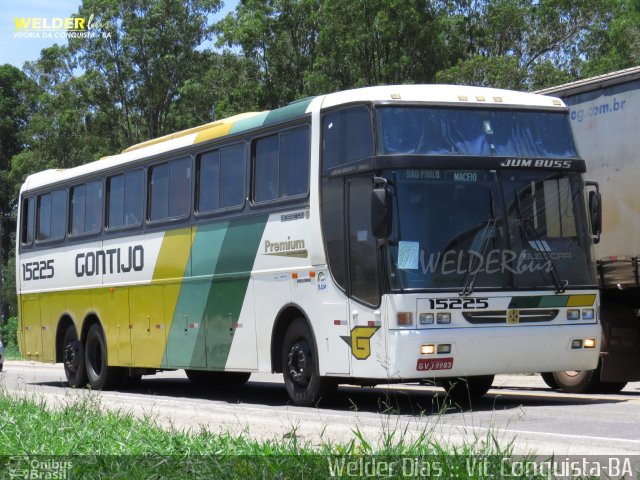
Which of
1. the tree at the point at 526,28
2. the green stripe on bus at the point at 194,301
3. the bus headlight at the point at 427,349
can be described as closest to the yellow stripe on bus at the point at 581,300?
the bus headlight at the point at 427,349

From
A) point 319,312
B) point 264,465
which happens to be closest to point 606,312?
point 319,312

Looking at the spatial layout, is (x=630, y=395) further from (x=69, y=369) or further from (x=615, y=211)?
(x=69, y=369)

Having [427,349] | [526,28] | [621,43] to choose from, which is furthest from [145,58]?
[427,349]

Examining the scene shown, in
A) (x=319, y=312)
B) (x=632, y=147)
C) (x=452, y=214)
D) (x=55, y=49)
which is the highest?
(x=55, y=49)

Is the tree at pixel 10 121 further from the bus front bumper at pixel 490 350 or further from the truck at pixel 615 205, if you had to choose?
the bus front bumper at pixel 490 350

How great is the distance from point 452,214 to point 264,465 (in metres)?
6.02

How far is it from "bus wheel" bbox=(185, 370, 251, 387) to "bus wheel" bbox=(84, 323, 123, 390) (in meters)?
1.26

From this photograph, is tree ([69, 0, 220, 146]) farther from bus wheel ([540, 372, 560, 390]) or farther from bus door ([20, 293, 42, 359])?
bus wheel ([540, 372, 560, 390])

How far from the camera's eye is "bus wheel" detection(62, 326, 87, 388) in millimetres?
21203

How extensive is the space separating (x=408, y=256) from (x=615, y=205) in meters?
3.77

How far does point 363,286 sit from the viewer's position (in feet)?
44.1

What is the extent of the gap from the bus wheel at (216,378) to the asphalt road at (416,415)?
222 millimetres

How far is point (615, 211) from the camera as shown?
609 inches

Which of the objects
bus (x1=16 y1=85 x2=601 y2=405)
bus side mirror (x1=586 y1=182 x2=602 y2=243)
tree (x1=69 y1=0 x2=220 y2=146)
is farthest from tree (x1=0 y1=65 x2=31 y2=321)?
bus side mirror (x1=586 y1=182 x2=602 y2=243)
